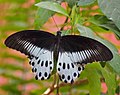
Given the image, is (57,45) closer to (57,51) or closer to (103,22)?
(57,51)

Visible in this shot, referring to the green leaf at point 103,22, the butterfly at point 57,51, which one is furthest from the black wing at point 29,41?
the green leaf at point 103,22

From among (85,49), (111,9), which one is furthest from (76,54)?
(111,9)

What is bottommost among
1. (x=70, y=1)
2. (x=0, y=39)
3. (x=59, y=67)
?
(x=0, y=39)

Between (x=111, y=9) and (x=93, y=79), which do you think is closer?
(x=111, y=9)

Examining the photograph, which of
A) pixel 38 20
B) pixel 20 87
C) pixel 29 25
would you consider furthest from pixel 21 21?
pixel 38 20

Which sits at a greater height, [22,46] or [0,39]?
[22,46]

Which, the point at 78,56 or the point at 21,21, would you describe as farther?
the point at 21,21

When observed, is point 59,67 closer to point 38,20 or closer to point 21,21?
point 38,20

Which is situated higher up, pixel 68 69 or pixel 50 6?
pixel 50 6
